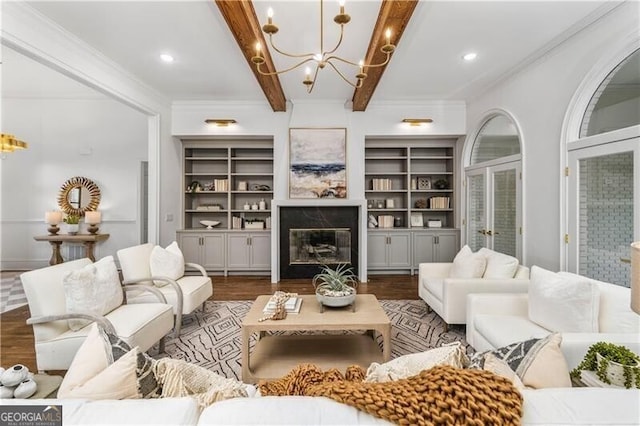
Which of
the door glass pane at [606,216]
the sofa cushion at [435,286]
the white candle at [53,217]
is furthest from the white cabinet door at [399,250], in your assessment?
the white candle at [53,217]

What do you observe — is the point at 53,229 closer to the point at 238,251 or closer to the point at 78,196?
the point at 78,196

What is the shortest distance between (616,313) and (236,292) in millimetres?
3935

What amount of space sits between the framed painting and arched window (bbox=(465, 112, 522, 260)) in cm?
206

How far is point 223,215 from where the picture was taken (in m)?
5.60

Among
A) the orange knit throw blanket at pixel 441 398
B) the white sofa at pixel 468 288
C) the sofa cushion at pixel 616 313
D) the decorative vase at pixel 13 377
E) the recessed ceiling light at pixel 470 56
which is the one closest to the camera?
the orange knit throw blanket at pixel 441 398

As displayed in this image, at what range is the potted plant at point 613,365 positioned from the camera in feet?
4.10

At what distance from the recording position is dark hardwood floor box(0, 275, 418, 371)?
2545 millimetres

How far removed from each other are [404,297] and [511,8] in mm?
3304

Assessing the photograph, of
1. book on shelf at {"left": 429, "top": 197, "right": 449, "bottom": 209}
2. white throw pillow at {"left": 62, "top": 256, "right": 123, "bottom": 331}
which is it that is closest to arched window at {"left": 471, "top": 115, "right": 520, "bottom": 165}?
book on shelf at {"left": 429, "top": 197, "right": 449, "bottom": 209}

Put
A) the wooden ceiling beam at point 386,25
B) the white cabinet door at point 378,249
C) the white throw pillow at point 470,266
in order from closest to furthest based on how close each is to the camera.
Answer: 1. the wooden ceiling beam at point 386,25
2. the white throw pillow at point 470,266
3. the white cabinet door at point 378,249

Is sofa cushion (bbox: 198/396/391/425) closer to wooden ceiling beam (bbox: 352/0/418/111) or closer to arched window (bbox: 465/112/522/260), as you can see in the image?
wooden ceiling beam (bbox: 352/0/418/111)

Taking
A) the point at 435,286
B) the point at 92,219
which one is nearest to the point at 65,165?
the point at 92,219

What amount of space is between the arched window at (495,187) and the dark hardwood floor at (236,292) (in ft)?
4.33

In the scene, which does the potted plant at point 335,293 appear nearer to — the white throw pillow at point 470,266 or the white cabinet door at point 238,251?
the white throw pillow at point 470,266
